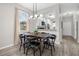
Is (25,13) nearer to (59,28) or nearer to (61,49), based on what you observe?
(59,28)

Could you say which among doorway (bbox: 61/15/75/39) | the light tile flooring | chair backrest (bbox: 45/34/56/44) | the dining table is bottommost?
the light tile flooring

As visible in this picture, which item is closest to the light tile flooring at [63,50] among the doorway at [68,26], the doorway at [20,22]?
the doorway at [68,26]

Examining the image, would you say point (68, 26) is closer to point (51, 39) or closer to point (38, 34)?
point (51, 39)

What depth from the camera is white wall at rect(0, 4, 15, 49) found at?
265 centimetres

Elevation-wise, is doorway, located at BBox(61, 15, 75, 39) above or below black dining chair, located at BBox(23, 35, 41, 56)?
above

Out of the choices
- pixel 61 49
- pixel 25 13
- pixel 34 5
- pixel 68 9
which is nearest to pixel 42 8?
pixel 34 5

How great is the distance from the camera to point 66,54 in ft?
8.67

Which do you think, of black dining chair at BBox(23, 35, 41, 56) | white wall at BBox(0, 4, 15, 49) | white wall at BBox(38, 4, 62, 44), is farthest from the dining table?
white wall at BBox(0, 4, 15, 49)

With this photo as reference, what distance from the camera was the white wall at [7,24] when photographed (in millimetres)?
2654

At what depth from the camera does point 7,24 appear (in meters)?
2.69

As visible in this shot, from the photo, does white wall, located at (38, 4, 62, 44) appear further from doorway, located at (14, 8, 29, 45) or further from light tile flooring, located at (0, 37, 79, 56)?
doorway, located at (14, 8, 29, 45)

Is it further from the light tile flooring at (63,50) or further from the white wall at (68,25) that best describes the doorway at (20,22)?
the white wall at (68,25)

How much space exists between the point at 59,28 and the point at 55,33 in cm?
14

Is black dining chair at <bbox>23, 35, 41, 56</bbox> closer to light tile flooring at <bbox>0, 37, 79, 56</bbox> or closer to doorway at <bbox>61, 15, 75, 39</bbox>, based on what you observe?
light tile flooring at <bbox>0, 37, 79, 56</bbox>
